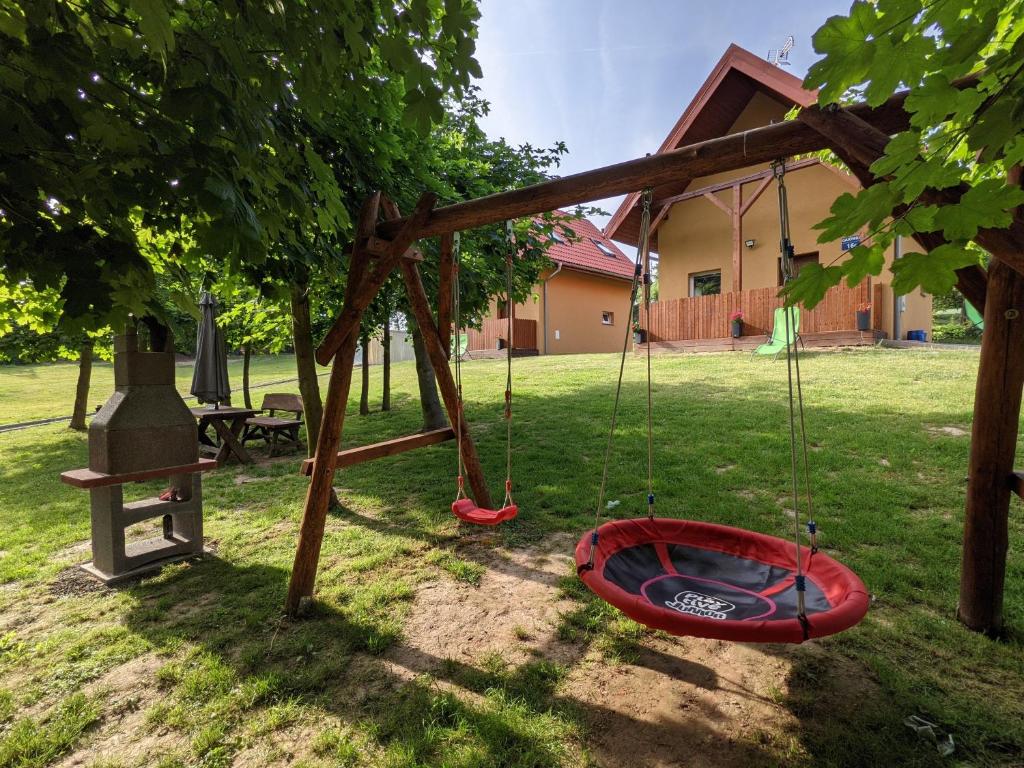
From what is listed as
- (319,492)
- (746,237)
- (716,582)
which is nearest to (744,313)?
(746,237)

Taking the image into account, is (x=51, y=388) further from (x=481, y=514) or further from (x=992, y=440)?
(x=992, y=440)

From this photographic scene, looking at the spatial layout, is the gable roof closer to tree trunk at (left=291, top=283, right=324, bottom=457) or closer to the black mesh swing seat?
tree trunk at (left=291, top=283, right=324, bottom=457)

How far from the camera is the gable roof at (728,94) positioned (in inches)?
415

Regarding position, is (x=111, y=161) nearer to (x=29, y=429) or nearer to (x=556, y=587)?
(x=556, y=587)

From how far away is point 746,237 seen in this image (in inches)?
512

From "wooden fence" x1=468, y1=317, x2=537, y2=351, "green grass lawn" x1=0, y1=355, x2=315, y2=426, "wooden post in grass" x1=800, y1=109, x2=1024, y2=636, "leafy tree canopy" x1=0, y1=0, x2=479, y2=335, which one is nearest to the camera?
"leafy tree canopy" x1=0, y1=0, x2=479, y2=335

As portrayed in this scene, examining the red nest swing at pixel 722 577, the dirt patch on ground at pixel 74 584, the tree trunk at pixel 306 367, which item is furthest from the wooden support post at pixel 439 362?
the dirt patch on ground at pixel 74 584

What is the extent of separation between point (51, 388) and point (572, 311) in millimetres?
20633

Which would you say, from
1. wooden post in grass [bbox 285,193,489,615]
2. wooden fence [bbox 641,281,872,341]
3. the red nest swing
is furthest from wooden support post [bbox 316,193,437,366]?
wooden fence [bbox 641,281,872,341]

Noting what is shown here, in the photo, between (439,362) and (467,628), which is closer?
(467,628)

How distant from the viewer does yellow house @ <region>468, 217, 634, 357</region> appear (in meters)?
17.9

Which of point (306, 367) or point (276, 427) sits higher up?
point (306, 367)

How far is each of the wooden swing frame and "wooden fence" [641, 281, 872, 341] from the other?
8.32 metres

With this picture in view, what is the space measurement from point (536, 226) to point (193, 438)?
14.3 feet
